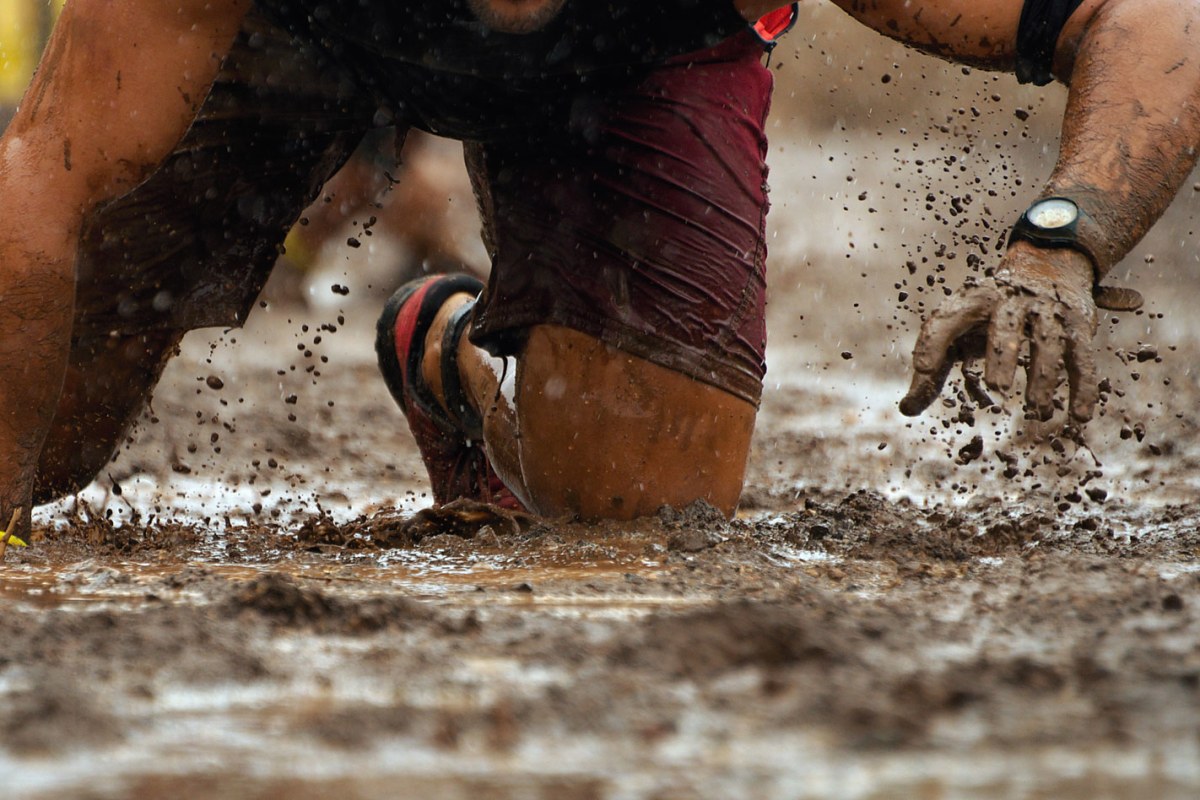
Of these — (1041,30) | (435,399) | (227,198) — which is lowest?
(435,399)

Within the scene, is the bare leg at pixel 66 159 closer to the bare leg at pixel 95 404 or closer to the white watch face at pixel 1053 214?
the bare leg at pixel 95 404

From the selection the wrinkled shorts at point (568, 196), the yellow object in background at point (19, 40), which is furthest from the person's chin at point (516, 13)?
the yellow object in background at point (19, 40)

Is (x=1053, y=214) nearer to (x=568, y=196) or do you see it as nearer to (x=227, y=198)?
(x=568, y=196)

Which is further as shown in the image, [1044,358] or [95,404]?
[95,404]

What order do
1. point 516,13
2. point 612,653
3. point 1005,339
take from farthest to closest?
point 516,13 < point 1005,339 < point 612,653

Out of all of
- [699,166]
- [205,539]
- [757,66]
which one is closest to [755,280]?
[699,166]

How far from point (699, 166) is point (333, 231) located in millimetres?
6300

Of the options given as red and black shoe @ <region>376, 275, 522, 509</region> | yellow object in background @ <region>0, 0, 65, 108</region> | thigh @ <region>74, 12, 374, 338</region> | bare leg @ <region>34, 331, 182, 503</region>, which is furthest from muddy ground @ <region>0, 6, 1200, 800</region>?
yellow object in background @ <region>0, 0, 65, 108</region>

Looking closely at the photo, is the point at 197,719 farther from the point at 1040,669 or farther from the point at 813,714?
the point at 1040,669

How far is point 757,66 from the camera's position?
2.42 m

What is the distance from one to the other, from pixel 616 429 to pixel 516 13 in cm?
71

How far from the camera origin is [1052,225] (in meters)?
1.68

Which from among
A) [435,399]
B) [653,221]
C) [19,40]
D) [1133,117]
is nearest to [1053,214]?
[1133,117]

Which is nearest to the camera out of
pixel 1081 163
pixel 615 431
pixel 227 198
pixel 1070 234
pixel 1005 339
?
pixel 1005 339
